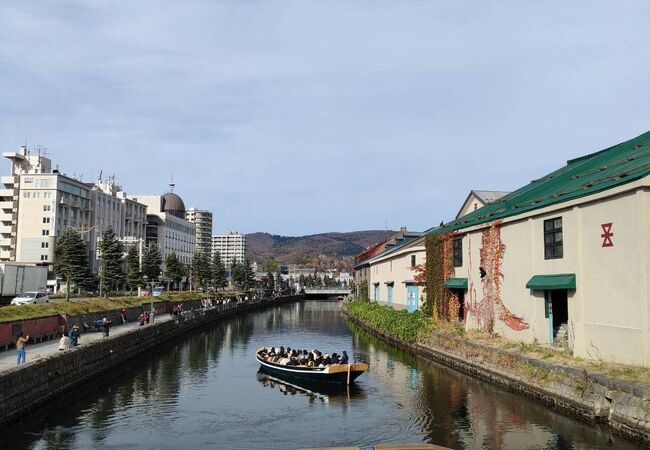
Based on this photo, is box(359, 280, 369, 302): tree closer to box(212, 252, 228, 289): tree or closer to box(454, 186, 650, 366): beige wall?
box(212, 252, 228, 289): tree

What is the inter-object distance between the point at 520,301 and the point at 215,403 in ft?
67.8

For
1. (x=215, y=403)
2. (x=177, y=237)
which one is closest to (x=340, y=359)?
(x=215, y=403)

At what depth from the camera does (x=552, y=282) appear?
31.5 metres

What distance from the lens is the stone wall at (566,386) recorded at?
857 inches

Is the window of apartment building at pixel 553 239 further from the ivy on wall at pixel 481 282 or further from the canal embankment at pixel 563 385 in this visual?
the canal embankment at pixel 563 385

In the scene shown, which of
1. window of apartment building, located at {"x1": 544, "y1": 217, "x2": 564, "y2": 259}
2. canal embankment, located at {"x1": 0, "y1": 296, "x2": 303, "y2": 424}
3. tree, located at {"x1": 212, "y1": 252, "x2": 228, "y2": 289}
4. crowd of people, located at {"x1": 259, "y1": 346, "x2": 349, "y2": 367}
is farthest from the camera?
tree, located at {"x1": 212, "y1": 252, "x2": 228, "y2": 289}

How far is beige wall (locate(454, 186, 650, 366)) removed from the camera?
24984mm

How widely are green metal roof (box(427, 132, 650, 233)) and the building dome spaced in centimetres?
15010

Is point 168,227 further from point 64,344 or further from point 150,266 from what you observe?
point 64,344

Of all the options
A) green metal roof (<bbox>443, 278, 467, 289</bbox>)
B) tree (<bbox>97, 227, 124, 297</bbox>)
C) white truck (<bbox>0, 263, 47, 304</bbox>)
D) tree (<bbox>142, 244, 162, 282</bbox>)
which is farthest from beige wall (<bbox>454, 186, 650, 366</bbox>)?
tree (<bbox>142, 244, 162, 282</bbox>)

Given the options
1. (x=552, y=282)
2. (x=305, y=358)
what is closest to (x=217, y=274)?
(x=305, y=358)

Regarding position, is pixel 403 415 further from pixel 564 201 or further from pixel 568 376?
pixel 564 201

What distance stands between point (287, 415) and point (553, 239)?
18.7 metres

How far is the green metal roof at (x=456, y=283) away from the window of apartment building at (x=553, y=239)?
502 inches
